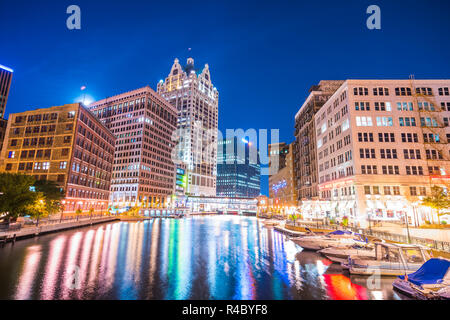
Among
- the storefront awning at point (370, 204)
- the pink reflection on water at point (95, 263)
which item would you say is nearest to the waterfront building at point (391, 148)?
the storefront awning at point (370, 204)

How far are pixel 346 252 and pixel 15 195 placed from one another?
52.6 metres

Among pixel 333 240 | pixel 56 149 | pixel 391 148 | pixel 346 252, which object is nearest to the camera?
pixel 346 252

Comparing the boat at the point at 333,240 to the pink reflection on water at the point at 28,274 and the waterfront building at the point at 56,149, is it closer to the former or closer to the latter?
the pink reflection on water at the point at 28,274

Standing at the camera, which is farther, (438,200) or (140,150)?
(140,150)

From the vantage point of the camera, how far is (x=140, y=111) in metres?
157

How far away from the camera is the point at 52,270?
79.7ft

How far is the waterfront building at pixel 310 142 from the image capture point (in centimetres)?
8269

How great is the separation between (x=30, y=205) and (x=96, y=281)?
32593 millimetres

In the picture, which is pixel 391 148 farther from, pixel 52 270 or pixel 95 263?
pixel 52 270

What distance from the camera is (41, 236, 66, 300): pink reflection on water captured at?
723 inches

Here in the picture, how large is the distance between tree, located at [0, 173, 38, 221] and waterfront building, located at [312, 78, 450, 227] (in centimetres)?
6363

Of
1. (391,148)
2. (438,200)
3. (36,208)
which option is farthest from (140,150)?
(438,200)

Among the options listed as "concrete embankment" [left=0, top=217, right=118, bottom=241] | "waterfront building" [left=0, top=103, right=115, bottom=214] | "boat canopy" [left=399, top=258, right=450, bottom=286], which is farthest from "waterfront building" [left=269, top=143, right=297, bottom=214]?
"waterfront building" [left=0, top=103, right=115, bottom=214]
